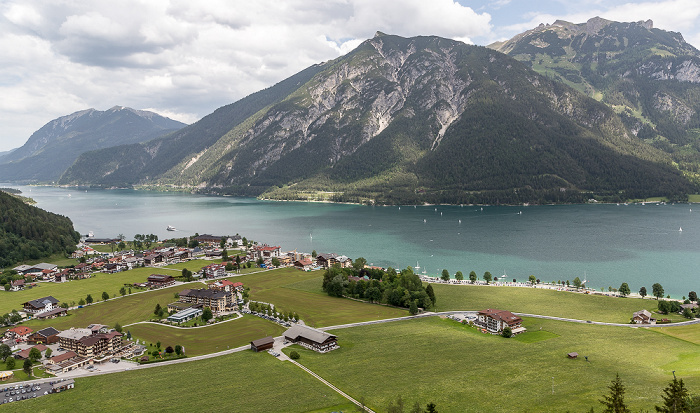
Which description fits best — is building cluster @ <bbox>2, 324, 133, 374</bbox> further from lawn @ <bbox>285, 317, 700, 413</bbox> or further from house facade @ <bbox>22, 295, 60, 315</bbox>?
lawn @ <bbox>285, 317, 700, 413</bbox>

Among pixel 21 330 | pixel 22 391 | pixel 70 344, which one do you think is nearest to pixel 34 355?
pixel 70 344

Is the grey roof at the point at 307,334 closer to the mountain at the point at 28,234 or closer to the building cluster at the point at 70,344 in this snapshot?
the building cluster at the point at 70,344

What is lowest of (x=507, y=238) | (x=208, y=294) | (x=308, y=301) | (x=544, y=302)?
(x=308, y=301)

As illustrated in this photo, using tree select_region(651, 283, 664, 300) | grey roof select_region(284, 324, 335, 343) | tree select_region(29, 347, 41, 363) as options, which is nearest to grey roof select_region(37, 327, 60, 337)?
tree select_region(29, 347, 41, 363)

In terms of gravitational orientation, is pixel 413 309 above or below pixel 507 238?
below

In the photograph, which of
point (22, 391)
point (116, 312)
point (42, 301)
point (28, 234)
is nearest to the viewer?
point (22, 391)

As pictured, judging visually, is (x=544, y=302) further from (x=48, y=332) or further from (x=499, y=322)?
(x=48, y=332)
